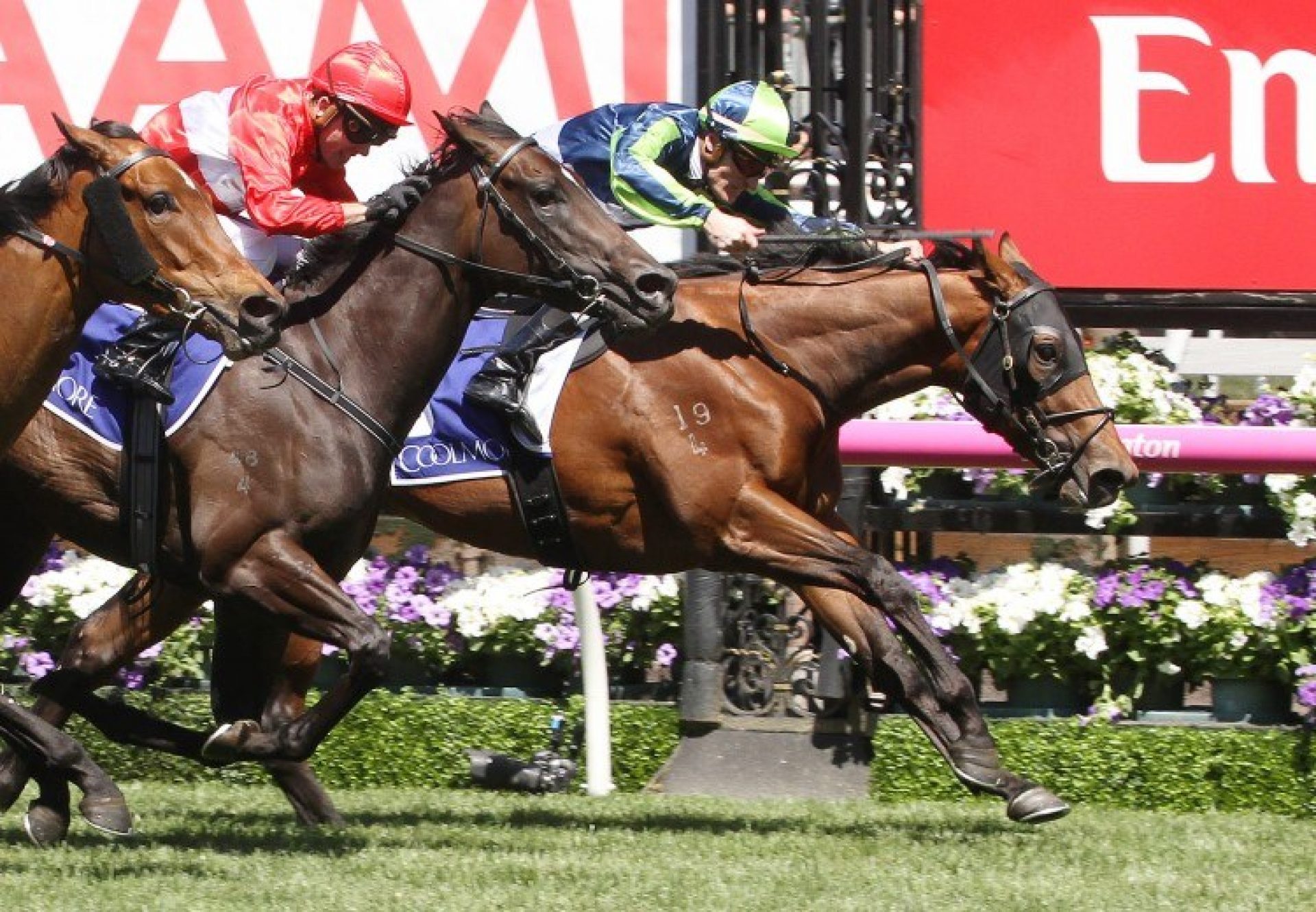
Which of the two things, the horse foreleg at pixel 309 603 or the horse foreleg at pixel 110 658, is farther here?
the horse foreleg at pixel 110 658

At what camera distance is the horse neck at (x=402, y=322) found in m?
5.91

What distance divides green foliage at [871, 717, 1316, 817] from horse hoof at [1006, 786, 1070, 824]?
3.75 feet

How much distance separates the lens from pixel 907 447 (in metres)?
7.23

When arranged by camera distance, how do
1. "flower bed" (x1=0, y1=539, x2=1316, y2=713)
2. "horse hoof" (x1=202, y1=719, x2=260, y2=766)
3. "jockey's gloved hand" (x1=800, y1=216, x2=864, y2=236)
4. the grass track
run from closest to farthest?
1. the grass track
2. "horse hoof" (x1=202, y1=719, x2=260, y2=766)
3. "jockey's gloved hand" (x1=800, y1=216, x2=864, y2=236)
4. "flower bed" (x1=0, y1=539, x2=1316, y2=713)

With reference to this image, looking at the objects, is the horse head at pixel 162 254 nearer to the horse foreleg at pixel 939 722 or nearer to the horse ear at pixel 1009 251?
the horse foreleg at pixel 939 722

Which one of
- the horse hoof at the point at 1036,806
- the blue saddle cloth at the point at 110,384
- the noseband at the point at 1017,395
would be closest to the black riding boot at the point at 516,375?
the blue saddle cloth at the point at 110,384

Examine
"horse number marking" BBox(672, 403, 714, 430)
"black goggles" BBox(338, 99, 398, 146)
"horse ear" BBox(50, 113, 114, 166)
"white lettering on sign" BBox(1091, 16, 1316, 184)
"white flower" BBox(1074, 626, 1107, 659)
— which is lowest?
"white flower" BBox(1074, 626, 1107, 659)

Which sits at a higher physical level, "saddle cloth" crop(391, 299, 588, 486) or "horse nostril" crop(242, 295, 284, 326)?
"horse nostril" crop(242, 295, 284, 326)

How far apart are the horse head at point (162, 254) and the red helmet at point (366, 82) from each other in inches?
34.3

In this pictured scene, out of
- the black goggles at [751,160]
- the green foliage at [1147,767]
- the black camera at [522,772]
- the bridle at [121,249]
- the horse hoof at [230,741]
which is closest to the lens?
the bridle at [121,249]

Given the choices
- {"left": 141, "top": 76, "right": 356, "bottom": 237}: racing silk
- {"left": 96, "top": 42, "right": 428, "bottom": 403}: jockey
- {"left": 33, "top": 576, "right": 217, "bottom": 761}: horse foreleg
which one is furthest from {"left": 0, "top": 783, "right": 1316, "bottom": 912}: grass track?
{"left": 141, "top": 76, "right": 356, "bottom": 237}: racing silk

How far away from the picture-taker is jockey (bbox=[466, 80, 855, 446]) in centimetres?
649

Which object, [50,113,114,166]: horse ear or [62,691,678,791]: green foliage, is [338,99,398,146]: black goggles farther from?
[62,691,678,791]: green foliage

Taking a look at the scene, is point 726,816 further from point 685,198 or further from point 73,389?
point 73,389
